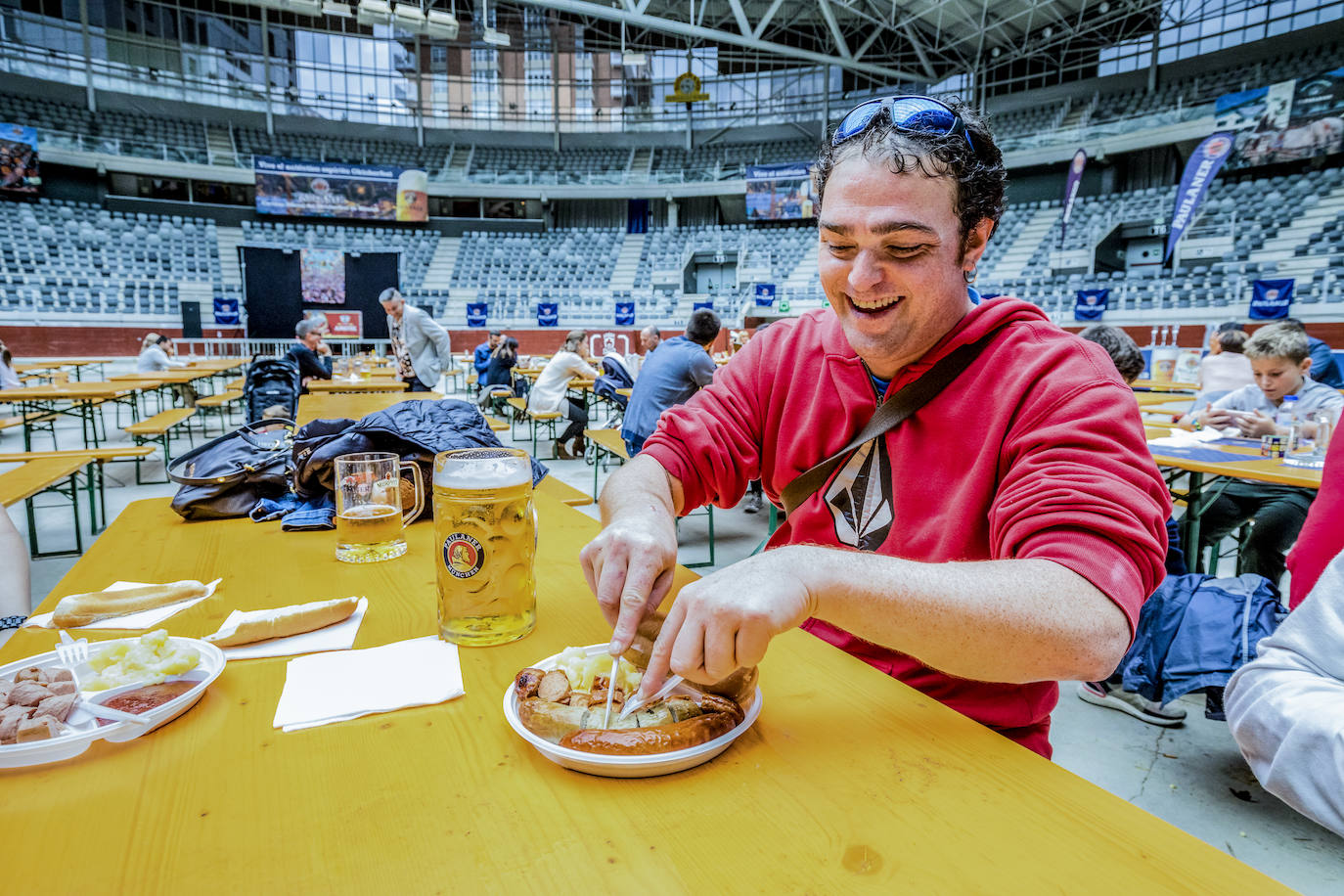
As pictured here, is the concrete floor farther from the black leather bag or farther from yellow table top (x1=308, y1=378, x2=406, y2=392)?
yellow table top (x1=308, y1=378, x2=406, y2=392)

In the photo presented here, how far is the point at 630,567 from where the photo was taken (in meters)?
0.91

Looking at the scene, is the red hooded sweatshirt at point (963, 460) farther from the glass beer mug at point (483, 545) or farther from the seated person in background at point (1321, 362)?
the seated person in background at point (1321, 362)

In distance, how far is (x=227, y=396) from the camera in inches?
330

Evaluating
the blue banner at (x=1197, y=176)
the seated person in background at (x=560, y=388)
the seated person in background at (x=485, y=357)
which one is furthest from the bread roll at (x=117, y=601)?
the blue banner at (x=1197, y=176)

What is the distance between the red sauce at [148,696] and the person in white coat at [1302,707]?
49.7 inches

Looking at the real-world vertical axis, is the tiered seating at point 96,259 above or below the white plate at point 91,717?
above

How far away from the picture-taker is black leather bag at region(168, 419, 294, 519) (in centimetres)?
167

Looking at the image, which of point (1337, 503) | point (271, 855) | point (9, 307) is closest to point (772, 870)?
point (271, 855)

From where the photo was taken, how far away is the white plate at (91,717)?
2.33 feet

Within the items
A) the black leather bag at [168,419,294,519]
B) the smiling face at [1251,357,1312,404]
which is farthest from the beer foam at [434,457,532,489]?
the smiling face at [1251,357,1312,404]

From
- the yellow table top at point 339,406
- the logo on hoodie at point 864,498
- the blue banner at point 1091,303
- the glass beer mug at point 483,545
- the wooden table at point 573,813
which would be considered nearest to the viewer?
the wooden table at point 573,813

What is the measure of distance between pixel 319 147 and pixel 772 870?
27.5 m

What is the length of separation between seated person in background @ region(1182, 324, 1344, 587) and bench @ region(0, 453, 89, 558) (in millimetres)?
5031

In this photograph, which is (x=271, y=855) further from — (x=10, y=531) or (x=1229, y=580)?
(x=1229, y=580)
